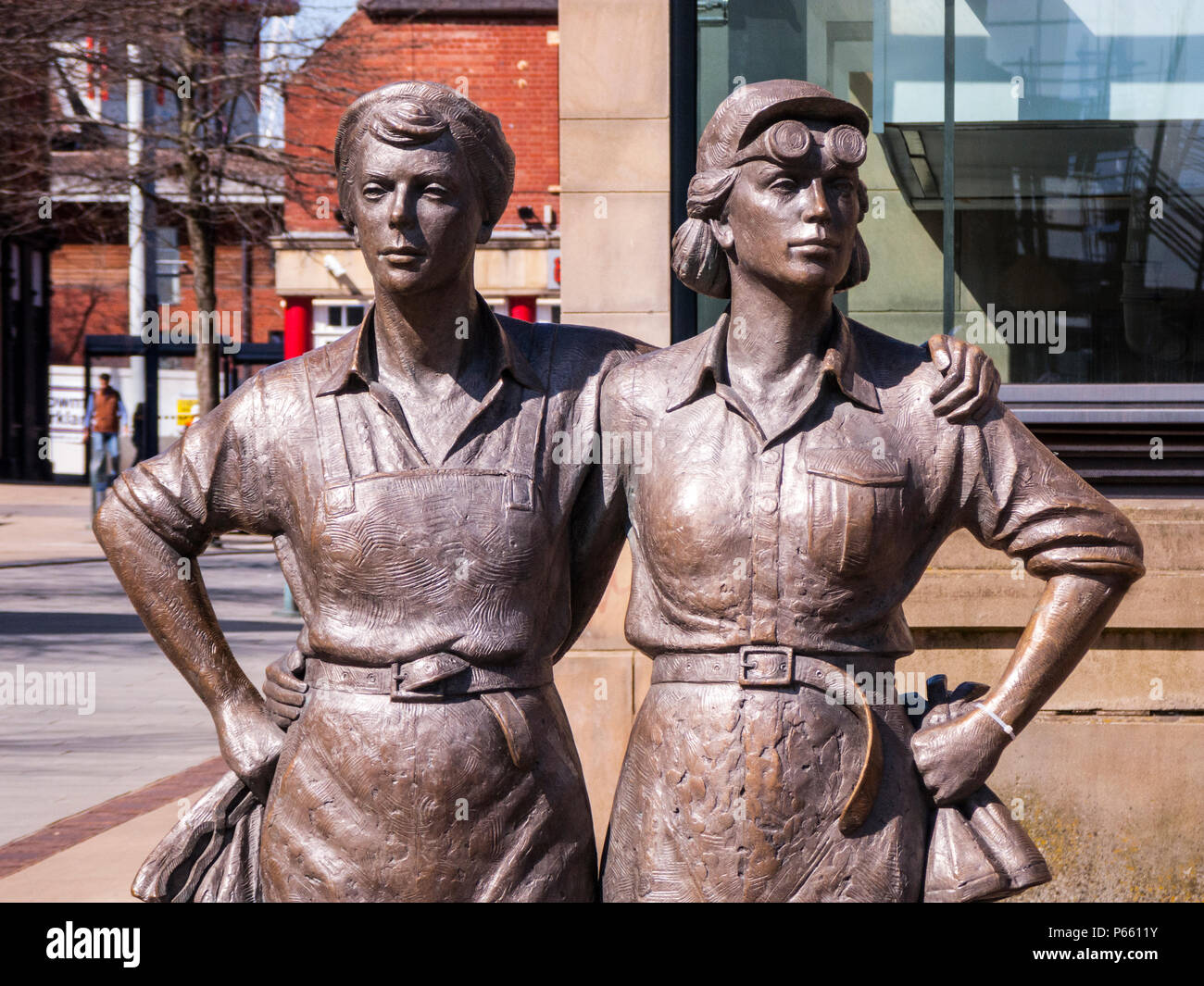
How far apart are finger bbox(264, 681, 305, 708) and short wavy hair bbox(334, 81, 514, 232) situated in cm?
99

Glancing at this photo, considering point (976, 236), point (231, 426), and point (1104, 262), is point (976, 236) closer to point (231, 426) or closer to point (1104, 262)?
point (1104, 262)

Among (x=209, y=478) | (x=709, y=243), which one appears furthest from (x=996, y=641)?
(x=209, y=478)

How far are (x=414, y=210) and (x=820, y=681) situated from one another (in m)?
1.23

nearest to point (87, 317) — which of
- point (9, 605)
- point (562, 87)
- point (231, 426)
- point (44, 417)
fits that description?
point (44, 417)

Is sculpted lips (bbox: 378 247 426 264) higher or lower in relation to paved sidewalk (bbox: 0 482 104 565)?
higher

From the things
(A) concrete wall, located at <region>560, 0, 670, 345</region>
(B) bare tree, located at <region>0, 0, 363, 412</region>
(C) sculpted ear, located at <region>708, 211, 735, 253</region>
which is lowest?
(C) sculpted ear, located at <region>708, 211, 735, 253</region>

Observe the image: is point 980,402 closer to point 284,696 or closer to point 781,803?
point 781,803

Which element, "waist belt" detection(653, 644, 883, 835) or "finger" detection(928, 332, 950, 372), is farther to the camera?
"finger" detection(928, 332, 950, 372)

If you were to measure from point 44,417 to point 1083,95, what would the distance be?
27611mm

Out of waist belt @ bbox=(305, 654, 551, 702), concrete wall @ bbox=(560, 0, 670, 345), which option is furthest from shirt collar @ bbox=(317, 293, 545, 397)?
concrete wall @ bbox=(560, 0, 670, 345)

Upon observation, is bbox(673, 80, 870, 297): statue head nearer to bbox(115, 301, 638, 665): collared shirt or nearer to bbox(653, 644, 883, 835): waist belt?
bbox(115, 301, 638, 665): collared shirt

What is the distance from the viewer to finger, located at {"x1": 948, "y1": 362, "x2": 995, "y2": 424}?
3.22 meters

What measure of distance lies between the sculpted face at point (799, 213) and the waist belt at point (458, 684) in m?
0.96

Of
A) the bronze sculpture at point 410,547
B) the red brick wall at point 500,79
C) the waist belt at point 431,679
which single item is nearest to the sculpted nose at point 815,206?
the bronze sculpture at point 410,547
